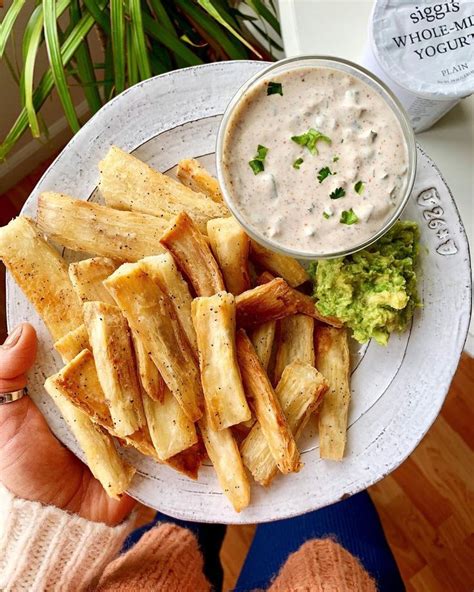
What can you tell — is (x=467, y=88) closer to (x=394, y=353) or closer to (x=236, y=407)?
(x=394, y=353)

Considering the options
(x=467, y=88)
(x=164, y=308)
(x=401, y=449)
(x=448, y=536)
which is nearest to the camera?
(x=467, y=88)

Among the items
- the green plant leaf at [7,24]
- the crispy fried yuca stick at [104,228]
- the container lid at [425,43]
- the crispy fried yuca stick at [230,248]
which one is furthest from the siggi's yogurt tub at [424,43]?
the green plant leaf at [7,24]

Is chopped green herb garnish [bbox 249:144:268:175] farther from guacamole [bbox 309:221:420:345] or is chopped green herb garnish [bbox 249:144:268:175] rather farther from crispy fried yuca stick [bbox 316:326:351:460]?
crispy fried yuca stick [bbox 316:326:351:460]

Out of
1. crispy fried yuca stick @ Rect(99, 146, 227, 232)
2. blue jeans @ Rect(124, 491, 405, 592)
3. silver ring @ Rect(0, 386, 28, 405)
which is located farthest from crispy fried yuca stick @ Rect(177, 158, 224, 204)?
blue jeans @ Rect(124, 491, 405, 592)

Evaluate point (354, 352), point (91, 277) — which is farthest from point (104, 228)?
point (354, 352)

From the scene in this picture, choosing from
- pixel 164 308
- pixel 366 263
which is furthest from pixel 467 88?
pixel 164 308

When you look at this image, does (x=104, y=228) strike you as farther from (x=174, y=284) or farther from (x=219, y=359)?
(x=219, y=359)
